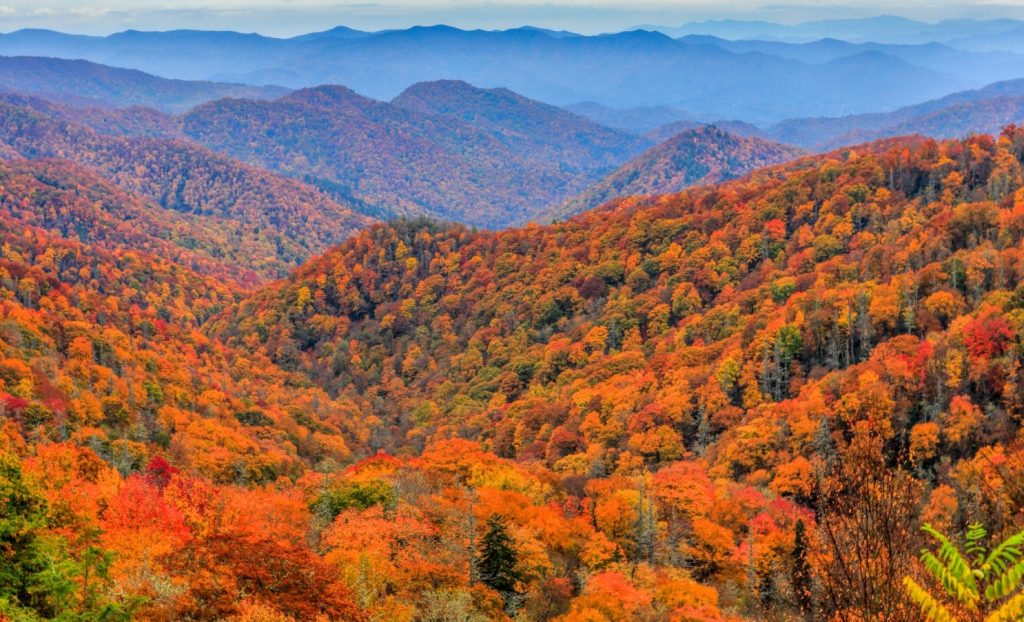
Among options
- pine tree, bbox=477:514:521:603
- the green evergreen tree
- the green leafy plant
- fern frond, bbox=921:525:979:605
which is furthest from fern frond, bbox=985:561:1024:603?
pine tree, bbox=477:514:521:603

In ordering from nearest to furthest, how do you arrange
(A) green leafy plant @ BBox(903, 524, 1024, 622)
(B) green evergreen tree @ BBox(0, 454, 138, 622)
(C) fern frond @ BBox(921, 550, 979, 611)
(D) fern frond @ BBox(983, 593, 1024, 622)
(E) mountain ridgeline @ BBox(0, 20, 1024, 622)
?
1. (A) green leafy plant @ BBox(903, 524, 1024, 622)
2. (D) fern frond @ BBox(983, 593, 1024, 622)
3. (C) fern frond @ BBox(921, 550, 979, 611)
4. (B) green evergreen tree @ BBox(0, 454, 138, 622)
5. (E) mountain ridgeline @ BBox(0, 20, 1024, 622)

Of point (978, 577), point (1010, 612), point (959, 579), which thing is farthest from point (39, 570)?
point (1010, 612)

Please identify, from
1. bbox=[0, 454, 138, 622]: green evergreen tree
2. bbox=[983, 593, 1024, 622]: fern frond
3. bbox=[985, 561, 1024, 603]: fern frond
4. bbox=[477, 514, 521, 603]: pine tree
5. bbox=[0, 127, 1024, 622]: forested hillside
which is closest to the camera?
bbox=[985, 561, 1024, 603]: fern frond

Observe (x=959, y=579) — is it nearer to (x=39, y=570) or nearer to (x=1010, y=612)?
(x=1010, y=612)

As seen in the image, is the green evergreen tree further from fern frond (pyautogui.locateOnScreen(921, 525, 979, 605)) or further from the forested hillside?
fern frond (pyautogui.locateOnScreen(921, 525, 979, 605))

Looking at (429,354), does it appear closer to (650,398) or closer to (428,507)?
(650,398)

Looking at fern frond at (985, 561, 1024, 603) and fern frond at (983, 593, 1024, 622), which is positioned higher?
fern frond at (985, 561, 1024, 603)

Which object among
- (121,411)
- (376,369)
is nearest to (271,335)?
(376,369)
